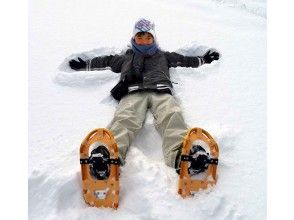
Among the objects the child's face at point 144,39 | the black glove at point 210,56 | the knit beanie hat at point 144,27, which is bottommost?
the black glove at point 210,56

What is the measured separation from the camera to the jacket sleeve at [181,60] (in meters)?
3.89

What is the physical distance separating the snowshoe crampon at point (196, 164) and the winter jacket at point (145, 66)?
0.85 meters

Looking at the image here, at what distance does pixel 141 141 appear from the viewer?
3016 millimetres

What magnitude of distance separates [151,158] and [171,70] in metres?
1.23

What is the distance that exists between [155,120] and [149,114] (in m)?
0.13

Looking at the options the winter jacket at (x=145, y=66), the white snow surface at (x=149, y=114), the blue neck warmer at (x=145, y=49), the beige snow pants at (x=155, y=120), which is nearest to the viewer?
the white snow surface at (x=149, y=114)

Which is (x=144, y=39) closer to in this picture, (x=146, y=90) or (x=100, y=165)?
(x=146, y=90)

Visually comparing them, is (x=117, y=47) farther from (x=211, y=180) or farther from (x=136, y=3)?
(x=211, y=180)

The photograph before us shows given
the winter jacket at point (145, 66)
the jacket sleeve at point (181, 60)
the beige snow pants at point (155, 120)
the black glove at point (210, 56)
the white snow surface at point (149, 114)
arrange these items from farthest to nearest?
the black glove at point (210, 56) < the jacket sleeve at point (181, 60) < the winter jacket at point (145, 66) < the beige snow pants at point (155, 120) < the white snow surface at point (149, 114)

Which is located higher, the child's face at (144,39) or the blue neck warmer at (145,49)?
the child's face at (144,39)

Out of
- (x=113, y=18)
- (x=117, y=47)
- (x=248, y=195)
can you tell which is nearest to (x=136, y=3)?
(x=113, y=18)

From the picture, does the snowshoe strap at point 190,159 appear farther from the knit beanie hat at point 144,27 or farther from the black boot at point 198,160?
the knit beanie hat at point 144,27

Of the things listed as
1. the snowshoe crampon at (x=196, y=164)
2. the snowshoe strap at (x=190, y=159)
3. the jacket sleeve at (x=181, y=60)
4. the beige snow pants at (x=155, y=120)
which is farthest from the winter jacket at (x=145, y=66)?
the snowshoe strap at (x=190, y=159)

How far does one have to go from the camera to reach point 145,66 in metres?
3.69
